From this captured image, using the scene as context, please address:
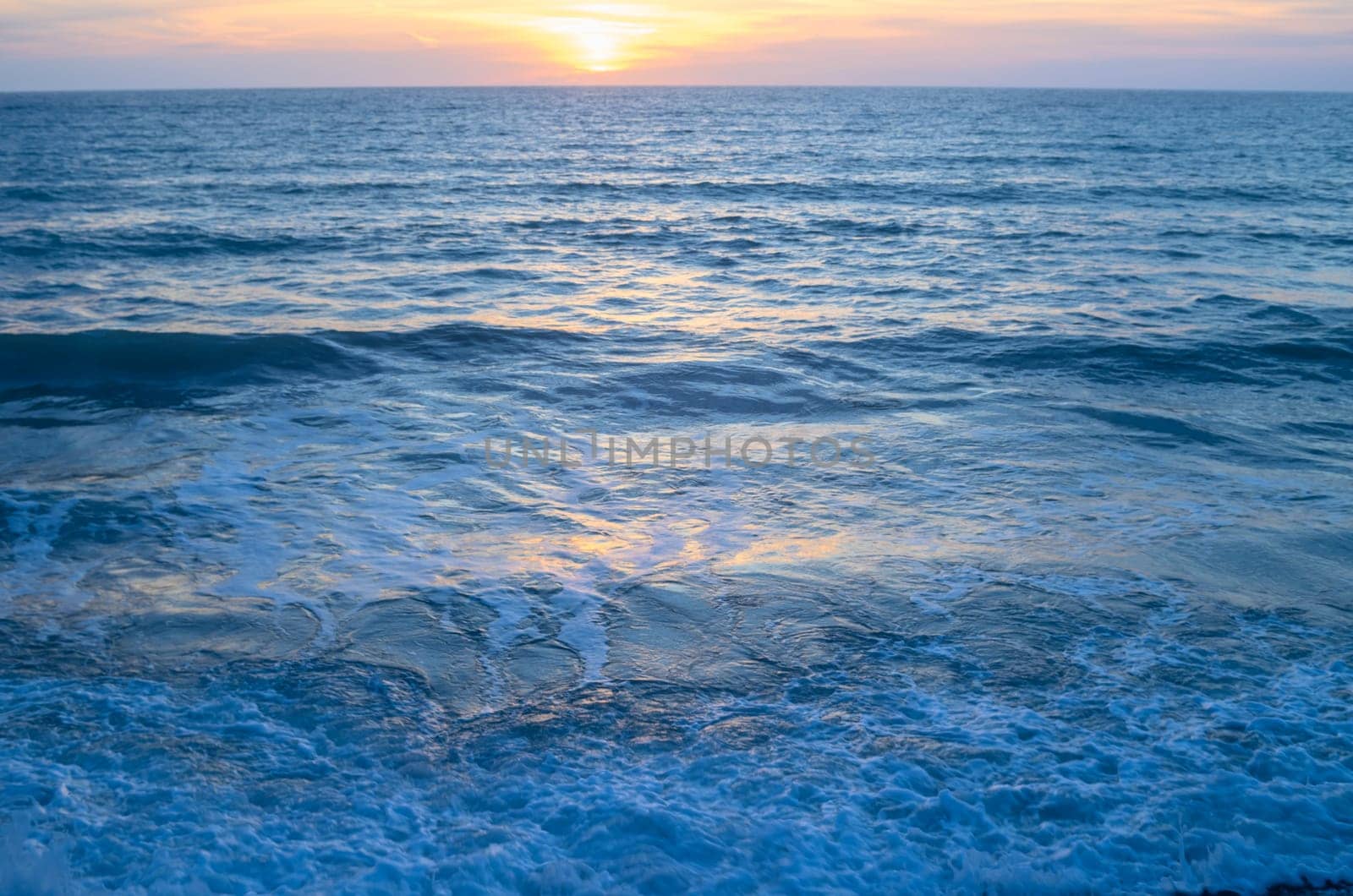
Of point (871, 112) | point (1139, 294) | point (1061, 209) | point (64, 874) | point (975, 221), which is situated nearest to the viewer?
point (64, 874)

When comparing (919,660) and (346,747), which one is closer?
(346,747)

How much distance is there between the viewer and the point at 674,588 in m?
6.08

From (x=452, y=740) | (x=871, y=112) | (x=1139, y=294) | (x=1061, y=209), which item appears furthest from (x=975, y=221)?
(x=871, y=112)

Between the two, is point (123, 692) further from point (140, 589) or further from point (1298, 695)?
point (1298, 695)

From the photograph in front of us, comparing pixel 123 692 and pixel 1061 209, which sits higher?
pixel 1061 209

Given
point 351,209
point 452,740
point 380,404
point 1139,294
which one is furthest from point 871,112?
point 452,740

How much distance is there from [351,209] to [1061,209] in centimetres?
1903

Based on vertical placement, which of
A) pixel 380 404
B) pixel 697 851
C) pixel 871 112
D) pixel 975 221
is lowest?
pixel 697 851

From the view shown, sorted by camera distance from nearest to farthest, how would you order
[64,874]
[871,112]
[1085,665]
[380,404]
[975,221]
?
[64,874] → [1085,665] → [380,404] → [975,221] → [871,112]

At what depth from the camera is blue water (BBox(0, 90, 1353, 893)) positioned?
13.1 ft

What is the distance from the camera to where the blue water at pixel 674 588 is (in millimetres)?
3986

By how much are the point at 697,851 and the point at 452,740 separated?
1358 millimetres

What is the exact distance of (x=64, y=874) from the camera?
146 inches

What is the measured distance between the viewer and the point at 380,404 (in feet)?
33.1
